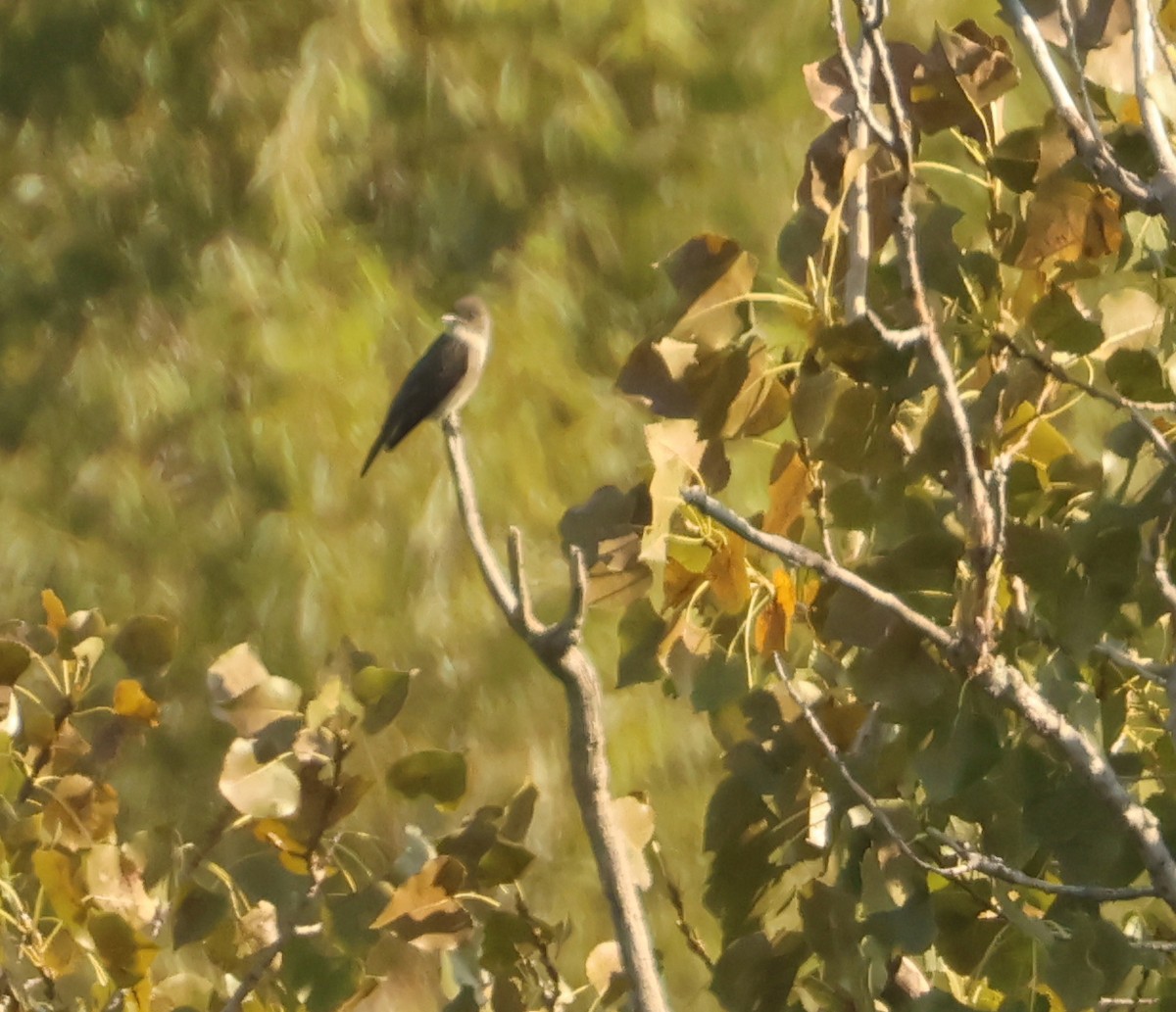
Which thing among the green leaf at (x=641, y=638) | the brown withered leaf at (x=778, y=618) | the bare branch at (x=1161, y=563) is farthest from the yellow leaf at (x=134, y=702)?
the bare branch at (x=1161, y=563)

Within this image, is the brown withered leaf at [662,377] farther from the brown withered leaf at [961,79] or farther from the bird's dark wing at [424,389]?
the bird's dark wing at [424,389]

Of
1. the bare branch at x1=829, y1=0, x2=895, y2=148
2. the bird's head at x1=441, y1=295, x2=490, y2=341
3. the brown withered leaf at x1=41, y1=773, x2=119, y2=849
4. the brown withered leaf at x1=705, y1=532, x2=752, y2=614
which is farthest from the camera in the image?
the bird's head at x1=441, y1=295, x2=490, y2=341

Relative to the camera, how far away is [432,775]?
948mm

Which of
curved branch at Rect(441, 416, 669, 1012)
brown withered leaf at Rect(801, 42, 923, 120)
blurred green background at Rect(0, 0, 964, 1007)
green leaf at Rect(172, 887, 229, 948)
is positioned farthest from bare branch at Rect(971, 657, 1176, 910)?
blurred green background at Rect(0, 0, 964, 1007)

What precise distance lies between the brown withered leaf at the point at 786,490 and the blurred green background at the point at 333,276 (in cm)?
144

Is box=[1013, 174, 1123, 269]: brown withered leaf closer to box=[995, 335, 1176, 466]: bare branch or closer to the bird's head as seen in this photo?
box=[995, 335, 1176, 466]: bare branch

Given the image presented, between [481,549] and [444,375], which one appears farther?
[444,375]

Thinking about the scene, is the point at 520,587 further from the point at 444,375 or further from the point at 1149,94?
the point at 444,375

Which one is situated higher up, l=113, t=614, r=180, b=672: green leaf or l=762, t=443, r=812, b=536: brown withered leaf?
l=762, t=443, r=812, b=536: brown withered leaf

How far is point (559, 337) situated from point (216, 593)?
2.31ft

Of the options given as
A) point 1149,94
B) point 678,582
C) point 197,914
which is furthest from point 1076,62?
point 197,914

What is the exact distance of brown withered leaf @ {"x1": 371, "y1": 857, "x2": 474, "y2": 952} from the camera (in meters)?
0.89

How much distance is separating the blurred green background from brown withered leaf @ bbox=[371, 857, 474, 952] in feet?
4.51

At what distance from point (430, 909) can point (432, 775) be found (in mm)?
87
